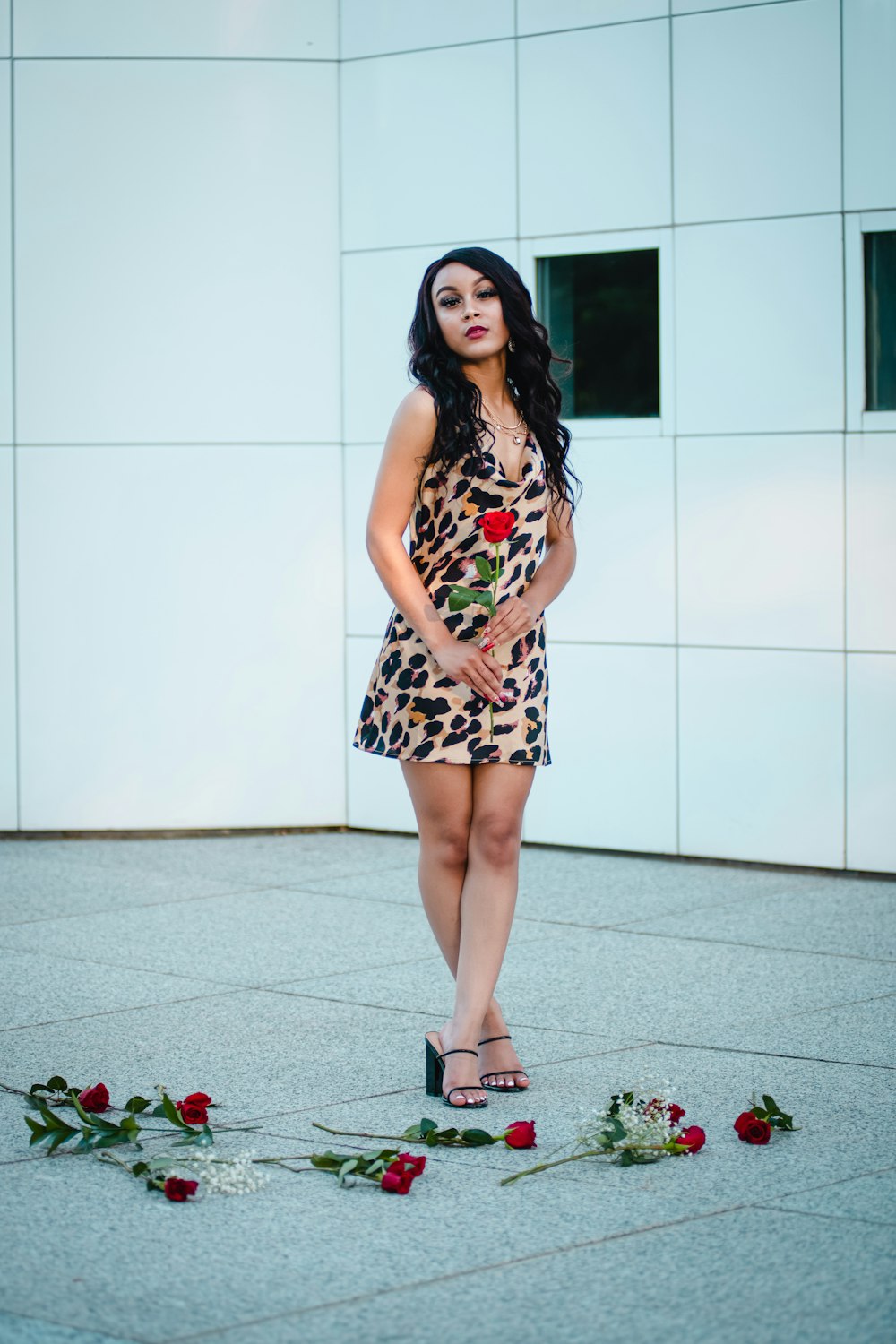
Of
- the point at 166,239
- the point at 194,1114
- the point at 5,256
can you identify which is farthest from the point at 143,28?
the point at 194,1114

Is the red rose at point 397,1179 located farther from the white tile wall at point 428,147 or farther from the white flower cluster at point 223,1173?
the white tile wall at point 428,147

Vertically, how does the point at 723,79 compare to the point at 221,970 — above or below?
above

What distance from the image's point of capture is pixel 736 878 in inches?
308

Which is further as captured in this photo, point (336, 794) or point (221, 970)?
point (336, 794)

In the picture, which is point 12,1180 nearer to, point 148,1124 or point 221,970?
point 148,1124

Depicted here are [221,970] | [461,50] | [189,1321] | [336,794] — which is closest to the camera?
[189,1321]

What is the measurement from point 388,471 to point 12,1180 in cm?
195

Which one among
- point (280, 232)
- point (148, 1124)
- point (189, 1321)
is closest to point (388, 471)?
point (148, 1124)

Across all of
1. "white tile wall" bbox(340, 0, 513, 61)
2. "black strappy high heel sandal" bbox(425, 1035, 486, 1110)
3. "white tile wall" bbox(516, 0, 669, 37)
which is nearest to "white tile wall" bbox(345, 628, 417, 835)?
"white tile wall" bbox(340, 0, 513, 61)

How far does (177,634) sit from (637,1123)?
530 centimetres

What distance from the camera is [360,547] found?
884 cm

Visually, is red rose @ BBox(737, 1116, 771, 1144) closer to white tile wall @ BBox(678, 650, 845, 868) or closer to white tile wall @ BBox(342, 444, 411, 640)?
white tile wall @ BBox(678, 650, 845, 868)

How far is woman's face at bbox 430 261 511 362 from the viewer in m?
4.55

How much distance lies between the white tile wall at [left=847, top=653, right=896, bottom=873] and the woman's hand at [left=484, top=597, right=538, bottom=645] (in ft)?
11.6
